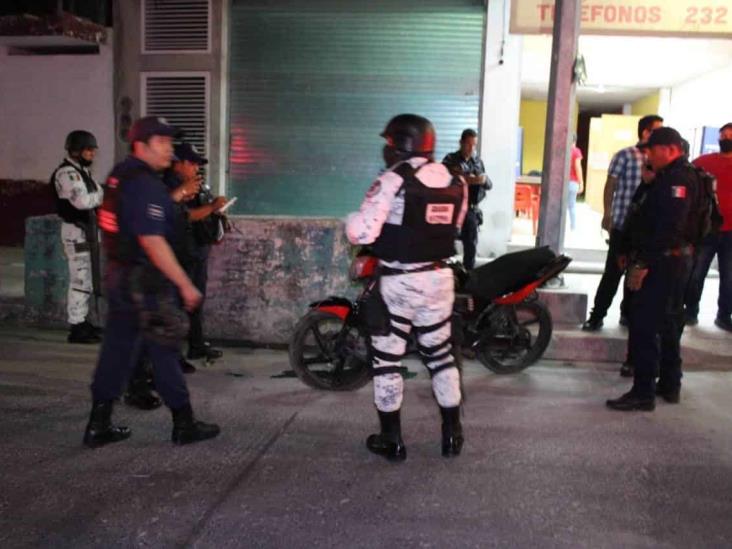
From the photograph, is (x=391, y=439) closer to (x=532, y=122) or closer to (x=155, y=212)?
(x=155, y=212)

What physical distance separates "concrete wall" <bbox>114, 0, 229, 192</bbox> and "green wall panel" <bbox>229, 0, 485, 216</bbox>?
0.54ft

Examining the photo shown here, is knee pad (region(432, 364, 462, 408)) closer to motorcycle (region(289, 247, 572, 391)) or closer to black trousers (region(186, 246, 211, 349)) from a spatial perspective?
motorcycle (region(289, 247, 572, 391))

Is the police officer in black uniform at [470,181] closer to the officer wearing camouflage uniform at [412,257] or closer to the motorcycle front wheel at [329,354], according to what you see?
the motorcycle front wheel at [329,354]

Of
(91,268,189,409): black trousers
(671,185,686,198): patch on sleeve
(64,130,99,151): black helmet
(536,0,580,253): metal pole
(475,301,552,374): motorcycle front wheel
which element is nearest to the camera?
(91,268,189,409): black trousers

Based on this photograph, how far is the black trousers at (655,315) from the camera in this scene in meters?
4.99

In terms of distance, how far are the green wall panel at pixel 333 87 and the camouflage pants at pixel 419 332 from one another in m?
6.42

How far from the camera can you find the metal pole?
6895 mm

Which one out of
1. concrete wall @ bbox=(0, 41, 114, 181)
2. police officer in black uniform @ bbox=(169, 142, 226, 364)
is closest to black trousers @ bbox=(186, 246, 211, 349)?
police officer in black uniform @ bbox=(169, 142, 226, 364)

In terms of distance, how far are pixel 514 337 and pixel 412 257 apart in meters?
2.18

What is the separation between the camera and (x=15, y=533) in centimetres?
331

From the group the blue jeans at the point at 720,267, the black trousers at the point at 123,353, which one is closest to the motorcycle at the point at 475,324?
the black trousers at the point at 123,353

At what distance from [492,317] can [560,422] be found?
3.77ft

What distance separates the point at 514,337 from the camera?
5934 millimetres

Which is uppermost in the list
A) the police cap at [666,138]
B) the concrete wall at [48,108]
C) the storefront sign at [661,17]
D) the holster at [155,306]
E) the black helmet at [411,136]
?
the storefront sign at [661,17]
